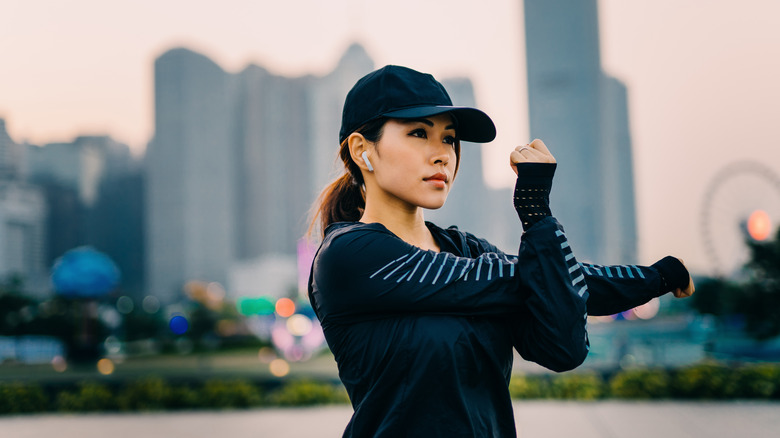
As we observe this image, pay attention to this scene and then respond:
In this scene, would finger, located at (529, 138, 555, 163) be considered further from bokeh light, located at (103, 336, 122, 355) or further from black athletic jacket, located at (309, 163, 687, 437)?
bokeh light, located at (103, 336, 122, 355)

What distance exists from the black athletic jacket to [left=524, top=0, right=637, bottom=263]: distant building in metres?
103

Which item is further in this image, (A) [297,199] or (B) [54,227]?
(A) [297,199]

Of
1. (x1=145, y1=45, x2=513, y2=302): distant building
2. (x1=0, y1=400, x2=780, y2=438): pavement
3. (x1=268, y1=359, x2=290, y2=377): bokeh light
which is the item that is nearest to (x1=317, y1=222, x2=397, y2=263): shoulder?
(x1=0, y1=400, x2=780, y2=438): pavement

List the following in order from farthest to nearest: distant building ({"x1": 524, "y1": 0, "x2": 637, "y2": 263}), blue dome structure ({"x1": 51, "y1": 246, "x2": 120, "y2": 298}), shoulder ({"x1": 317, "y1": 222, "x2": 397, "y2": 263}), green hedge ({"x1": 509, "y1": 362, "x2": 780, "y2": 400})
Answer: distant building ({"x1": 524, "y1": 0, "x2": 637, "y2": 263}) → blue dome structure ({"x1": 51, "y1": 246, "x2": 120, "y2": 298}) → green hedge ({"x1": 509, "y1": 362, "x2": 780, "y2": 400}) → shoulder ({"x1": 317, "y1": 222, "x2": 397, "y2": 263})

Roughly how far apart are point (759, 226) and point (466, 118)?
15.3 metres

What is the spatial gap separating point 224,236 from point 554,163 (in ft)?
411

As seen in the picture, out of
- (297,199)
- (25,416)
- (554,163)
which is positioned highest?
(297,199)

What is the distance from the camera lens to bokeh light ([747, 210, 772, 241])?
45.4ft

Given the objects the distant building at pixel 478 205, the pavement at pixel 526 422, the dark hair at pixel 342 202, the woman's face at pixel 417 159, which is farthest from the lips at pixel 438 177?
the distant building at pixel 478 205

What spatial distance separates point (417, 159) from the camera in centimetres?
158

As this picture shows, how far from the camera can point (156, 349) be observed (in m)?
52.7

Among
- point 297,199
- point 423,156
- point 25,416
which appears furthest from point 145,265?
point 423,156

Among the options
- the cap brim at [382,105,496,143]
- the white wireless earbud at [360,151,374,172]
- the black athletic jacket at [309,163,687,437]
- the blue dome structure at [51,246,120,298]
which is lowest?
the blue dome structure at [51,246,120,298]

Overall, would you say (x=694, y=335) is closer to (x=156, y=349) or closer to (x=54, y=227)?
(x=156, y=349)
